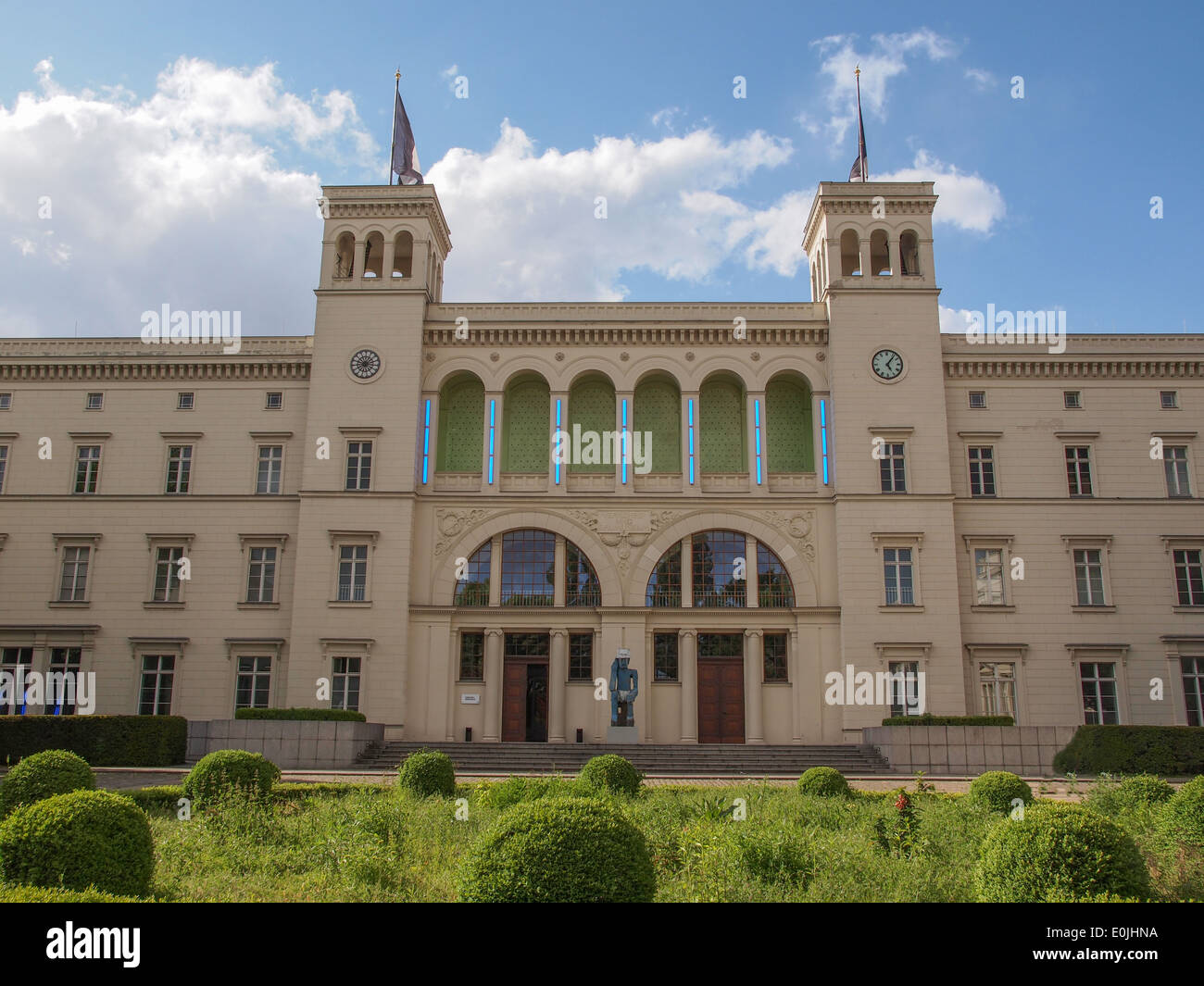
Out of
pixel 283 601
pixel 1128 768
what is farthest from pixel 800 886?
pixel 283 601

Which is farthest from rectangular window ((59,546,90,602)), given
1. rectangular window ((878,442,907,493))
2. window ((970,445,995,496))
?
window ((970,445,995,496))

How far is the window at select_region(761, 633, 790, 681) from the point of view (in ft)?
126

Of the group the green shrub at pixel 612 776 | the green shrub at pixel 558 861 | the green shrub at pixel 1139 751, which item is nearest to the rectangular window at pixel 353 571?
the green shrub at pixel 612 776

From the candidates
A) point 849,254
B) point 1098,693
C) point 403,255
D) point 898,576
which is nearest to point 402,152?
point 403,255

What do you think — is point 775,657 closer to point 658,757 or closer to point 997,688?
point 658,757

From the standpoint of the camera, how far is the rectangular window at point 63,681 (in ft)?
127

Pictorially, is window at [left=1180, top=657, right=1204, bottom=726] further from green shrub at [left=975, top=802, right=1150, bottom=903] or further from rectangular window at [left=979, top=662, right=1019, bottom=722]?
green shrub at [left=975, top=802, right=1150, bottom=903]

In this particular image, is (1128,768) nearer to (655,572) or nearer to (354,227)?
(655,572)

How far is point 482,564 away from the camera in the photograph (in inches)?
1560

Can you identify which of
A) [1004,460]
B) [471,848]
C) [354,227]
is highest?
[354,227]

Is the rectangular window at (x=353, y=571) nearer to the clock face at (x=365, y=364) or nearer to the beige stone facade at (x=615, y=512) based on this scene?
the beige stone facade at (x=615, y=512)

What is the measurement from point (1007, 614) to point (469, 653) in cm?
2062

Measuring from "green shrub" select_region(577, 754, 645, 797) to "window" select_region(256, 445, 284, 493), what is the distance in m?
24.9
